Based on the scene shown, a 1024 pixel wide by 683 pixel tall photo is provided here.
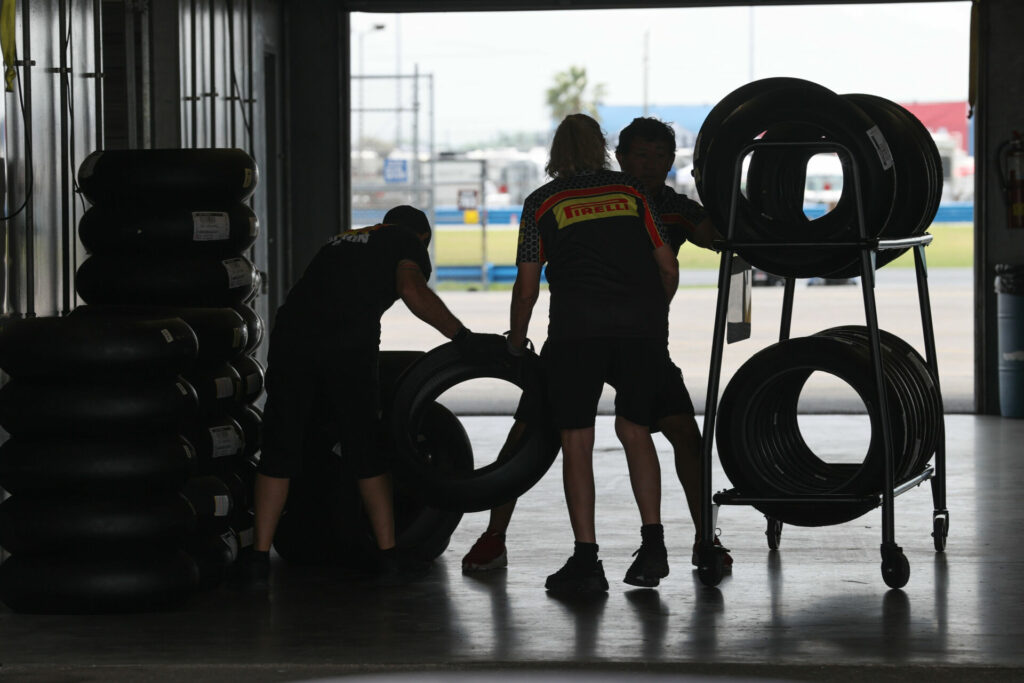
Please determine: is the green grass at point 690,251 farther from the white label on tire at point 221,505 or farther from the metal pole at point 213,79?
the white label on tire at point 221,505

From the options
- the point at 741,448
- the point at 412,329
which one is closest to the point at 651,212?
the point at 741,448

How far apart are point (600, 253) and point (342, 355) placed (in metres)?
0.93

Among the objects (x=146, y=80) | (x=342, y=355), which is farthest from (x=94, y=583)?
(x=146, y=80)

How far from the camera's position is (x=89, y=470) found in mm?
4641

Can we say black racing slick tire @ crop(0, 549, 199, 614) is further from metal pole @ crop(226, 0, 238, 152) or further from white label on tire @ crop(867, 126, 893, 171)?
metal pole @ crop(226, 0, 238, 152)

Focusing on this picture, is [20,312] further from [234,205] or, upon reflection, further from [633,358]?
[633,358]

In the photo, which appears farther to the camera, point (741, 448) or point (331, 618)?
point (741, 448)

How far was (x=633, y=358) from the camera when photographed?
16.2ft

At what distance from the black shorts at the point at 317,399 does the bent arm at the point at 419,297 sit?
226mm

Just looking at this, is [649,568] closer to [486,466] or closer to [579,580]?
[579,580]

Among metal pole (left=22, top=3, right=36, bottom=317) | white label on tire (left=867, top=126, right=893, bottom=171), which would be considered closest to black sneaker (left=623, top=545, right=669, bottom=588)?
white label on tire (left=867, top=126, right=893, bottom=171)

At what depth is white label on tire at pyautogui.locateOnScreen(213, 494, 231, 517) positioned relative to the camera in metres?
5.06

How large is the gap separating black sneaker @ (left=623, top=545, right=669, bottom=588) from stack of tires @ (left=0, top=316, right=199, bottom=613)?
1.47 m

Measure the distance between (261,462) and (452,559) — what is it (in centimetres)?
94
